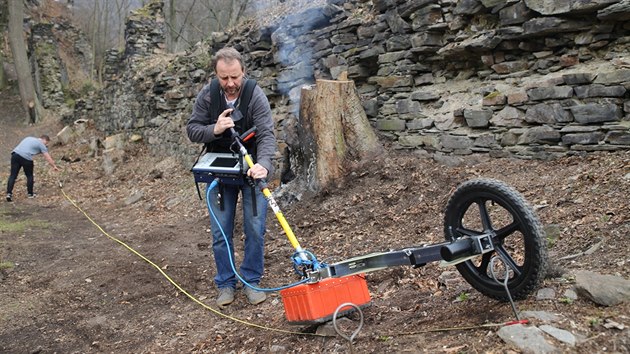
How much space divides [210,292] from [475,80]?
4.72 m

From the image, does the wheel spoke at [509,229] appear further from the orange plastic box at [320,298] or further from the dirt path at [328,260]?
the orange plastic box at [320,298]

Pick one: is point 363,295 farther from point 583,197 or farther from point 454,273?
point 583,197

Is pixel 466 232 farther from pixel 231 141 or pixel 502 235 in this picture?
pixel 231 141

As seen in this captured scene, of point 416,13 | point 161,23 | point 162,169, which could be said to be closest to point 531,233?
point 416,13

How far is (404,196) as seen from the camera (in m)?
6.30

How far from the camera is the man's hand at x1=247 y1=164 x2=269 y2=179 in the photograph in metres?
3.76

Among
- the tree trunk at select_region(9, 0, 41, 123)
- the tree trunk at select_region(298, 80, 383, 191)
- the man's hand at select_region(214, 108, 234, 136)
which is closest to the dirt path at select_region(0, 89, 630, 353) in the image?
the tree trunk at select_region(298, 80, 383, 191)

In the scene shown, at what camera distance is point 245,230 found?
4348 millimetres

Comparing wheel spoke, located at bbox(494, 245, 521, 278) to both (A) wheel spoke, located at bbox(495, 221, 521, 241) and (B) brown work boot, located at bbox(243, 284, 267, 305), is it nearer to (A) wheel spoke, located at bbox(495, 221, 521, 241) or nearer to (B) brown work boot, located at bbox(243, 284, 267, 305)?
(A) wheel spoke, located at bbox(495, 221, 521, 241)

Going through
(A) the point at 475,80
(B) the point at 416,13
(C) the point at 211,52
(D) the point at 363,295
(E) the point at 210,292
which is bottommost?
(E) the point at 210,292

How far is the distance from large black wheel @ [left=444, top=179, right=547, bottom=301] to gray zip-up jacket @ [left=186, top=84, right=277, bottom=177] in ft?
5.28

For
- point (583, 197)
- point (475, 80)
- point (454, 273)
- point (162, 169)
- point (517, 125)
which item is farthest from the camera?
point (162, 169)

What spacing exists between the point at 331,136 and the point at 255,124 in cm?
300

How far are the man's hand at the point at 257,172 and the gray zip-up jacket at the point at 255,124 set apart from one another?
0.21 m
